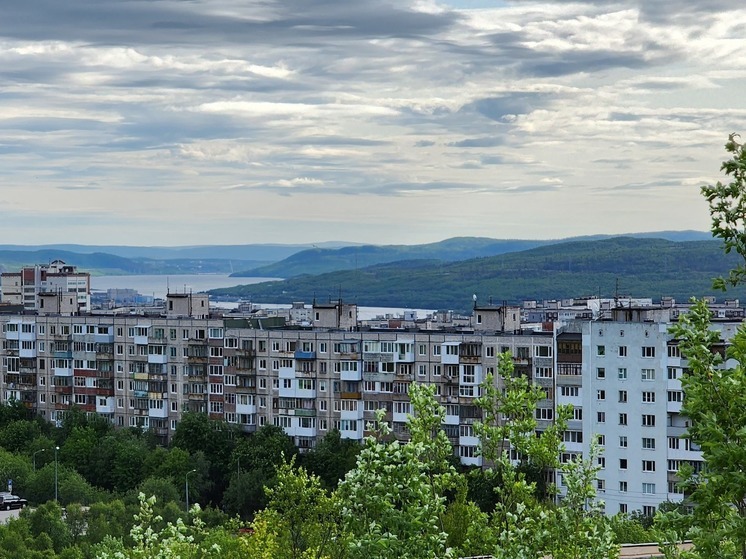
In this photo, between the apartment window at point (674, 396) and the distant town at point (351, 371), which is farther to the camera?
the distant town at point (351, 371)

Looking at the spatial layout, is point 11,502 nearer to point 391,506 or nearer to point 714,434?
point 391,506

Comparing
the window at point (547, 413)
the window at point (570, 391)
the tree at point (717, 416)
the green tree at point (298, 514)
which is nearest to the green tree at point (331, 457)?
the window at point (547, 413)

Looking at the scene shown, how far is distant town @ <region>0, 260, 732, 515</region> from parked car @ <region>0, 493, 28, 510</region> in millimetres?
12687

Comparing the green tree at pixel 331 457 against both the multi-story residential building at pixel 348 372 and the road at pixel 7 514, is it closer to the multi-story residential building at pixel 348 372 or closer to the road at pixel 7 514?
the multi-story residential building at pixel 348 372

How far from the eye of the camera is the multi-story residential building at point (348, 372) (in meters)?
71.2

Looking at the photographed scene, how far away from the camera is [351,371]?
8306cm

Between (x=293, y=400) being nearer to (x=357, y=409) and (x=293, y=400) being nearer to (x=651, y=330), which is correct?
(x=357, y=409)

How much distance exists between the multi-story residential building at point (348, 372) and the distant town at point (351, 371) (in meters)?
0.08

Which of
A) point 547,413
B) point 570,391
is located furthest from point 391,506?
point 547,413

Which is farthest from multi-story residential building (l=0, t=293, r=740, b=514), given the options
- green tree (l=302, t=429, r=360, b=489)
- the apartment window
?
green tree (l=302, t=429, r=360, b=489)

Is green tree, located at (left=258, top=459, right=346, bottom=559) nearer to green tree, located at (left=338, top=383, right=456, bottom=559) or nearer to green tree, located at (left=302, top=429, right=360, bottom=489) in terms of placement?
green tree, located at (left=338, top=383, right=456, bottom=559)

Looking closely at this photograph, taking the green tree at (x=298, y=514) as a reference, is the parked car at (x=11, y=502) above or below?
below

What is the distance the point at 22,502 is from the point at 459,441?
82.7ft

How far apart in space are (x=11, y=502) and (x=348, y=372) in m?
20.7
